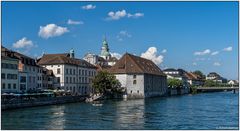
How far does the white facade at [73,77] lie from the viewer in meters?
77.5

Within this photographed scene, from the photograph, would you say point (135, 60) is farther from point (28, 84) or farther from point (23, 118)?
point (23, 118)

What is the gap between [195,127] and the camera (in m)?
31.2

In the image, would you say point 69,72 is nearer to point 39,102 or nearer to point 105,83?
point 105,83

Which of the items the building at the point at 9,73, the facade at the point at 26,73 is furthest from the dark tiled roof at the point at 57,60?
the building at the point at 9,73

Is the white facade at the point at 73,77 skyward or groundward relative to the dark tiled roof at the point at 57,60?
groundward

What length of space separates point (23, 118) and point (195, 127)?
1429 cm

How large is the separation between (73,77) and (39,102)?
26.4 meters

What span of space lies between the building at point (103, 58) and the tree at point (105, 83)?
54313mm

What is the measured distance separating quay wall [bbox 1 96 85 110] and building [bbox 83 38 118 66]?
68.3 meters

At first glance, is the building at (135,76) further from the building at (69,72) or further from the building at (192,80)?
the building at (192,80)

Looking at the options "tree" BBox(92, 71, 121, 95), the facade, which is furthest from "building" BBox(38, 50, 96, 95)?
the facade

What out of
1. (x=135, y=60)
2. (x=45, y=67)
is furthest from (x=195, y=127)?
(x=135, y=60)

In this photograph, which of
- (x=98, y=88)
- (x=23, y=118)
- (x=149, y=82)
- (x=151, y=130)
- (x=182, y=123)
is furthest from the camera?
(x=149, y=82)

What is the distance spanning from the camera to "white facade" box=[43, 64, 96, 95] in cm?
7750
